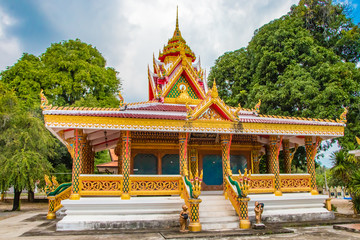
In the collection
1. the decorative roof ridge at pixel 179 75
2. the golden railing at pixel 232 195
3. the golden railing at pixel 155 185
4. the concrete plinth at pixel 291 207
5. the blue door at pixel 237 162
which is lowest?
the concrete plinth at pixel 291 207

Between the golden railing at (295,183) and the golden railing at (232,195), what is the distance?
2.47 metres

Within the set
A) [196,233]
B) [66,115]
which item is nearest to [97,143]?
[66,115]

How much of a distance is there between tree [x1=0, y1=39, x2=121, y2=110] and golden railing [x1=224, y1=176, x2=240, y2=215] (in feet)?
58.6

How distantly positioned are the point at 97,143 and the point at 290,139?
32.7 ft

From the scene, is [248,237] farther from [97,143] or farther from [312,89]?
[312,89]

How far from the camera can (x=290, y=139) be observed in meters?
14.7

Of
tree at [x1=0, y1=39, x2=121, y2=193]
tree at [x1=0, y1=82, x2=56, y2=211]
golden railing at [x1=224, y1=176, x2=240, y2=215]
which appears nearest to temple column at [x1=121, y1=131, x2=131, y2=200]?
golden railing at [x1=224, y1=176, x2=240, y2=215]

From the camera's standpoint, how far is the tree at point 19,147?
16.1 meters

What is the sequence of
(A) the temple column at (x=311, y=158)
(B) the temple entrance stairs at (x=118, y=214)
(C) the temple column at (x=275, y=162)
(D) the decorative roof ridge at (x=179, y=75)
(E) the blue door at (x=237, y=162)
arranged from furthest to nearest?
1. (D) the decorative roof ridge at (x=179, y=75)
2. (E) the blue door at (x=237, y=162)
3. (A) the temple column at (x=311, y=158)
4. (C) the temple column at (x=275, y=162)
5. (B) the temple entrance stairs at (x=118, y=214)

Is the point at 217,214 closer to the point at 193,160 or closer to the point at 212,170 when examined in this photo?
the point at 193,160

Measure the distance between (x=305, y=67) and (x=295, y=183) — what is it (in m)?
11.6

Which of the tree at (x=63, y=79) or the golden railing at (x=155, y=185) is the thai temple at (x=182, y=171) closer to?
the golden railing at (x=155, y=185)

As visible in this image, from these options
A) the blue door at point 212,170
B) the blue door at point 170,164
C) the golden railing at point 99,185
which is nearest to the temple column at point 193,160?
the blue door at point 212,170

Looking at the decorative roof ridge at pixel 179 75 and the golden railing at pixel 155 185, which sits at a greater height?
the decorative roof ridge at pixel 179 75
